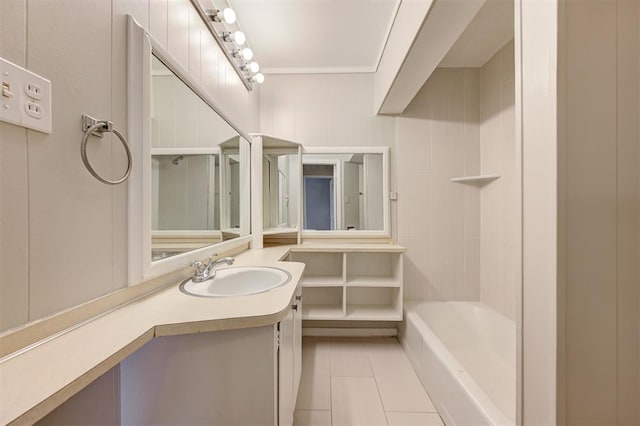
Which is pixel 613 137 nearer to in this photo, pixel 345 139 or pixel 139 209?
pixel 139 209

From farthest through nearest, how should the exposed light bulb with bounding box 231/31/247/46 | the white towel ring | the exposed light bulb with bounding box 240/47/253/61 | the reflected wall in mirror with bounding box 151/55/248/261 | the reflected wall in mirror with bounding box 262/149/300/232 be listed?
the reflected wall in mirror with bounding box 262/149/300/232
the exposed light bulb with bounding box 240/47/253/61
the exposed light bulb with bounding box 231/31/247/46
the reflected wall in mirror with bounding box 151/55/248/261
the white towel ring

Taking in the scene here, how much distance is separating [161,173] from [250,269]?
24.4 inches

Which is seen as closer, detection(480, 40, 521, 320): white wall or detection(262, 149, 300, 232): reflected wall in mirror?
detection(480, 40, 521, 320): white wall

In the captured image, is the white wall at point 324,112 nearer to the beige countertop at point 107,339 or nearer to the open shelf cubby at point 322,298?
the open shelf cubby at point 322,298

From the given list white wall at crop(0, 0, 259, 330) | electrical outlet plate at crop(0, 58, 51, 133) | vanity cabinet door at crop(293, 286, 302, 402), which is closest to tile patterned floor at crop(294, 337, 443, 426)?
vanity cabinet door at crop(293, 286, 302, 402)

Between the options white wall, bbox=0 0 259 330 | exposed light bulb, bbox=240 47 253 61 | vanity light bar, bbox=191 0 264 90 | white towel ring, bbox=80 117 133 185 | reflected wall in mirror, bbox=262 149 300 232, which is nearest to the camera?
white wall, bbox=0 0 259 330

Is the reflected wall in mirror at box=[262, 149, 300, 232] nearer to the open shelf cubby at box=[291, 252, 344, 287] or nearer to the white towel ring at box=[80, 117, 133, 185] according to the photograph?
the open shelf cubby at box=[291, 252, 344, 287]

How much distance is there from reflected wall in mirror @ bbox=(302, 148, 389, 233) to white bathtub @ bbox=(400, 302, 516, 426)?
86 centimetres

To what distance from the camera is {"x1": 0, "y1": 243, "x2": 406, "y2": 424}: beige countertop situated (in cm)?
43

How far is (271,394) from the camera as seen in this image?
2.64 ft

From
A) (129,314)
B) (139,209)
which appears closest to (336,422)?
(129,314)

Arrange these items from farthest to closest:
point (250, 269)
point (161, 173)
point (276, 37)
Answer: point (276, 37), point (250, 269), point (161, 173)

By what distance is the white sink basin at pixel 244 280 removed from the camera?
1.19m

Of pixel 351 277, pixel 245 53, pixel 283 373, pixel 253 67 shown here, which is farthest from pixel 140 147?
pixel 351 277
